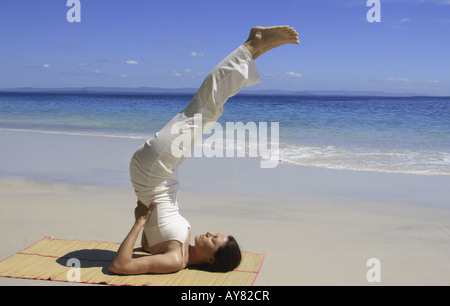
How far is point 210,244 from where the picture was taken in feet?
11.3

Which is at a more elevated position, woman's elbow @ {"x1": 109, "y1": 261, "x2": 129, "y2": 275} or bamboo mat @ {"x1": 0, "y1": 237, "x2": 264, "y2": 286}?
woman's elbow @ {"x1": 109, "y1": 261, "x2": 129, "y2": 275}

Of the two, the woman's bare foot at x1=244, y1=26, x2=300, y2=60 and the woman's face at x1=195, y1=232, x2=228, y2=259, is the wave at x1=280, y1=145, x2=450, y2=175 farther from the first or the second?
the woman's face at x1=195, y1=232, x2=228, y2=259

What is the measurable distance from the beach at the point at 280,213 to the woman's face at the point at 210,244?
1.29ft

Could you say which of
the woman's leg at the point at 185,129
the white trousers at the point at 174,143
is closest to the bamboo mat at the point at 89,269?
the white trousers at the point at 174,143

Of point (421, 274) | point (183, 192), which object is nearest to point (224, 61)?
point (421, 274)

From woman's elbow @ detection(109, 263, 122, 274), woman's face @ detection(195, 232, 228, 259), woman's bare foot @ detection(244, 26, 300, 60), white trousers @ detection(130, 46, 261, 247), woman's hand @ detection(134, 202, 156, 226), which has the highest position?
woman's bare foot @ detection(244, 26, 300, 60)

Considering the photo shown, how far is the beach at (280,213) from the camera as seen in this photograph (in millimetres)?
3553

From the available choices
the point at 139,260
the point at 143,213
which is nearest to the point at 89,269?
the point at 139,260

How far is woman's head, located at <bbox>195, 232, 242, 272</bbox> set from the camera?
3379 mm

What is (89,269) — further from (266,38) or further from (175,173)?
(266,38)

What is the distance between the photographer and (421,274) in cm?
336

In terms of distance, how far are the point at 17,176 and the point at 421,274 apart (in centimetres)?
547

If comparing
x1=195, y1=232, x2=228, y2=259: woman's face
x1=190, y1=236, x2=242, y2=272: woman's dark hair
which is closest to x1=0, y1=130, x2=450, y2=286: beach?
x1=190, y1=236, x2=242, y2=272: woman's dark hair
